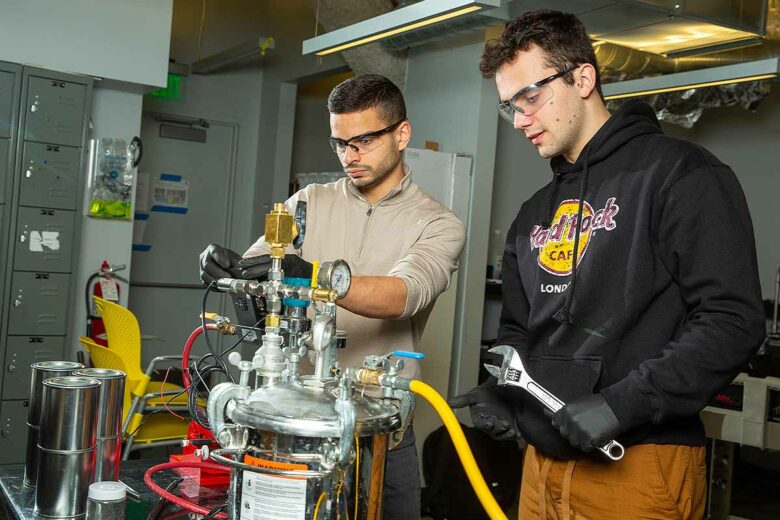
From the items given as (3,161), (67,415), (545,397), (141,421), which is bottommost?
(141,421)

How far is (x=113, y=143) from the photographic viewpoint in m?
4.73

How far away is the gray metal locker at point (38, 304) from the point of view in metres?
4.24

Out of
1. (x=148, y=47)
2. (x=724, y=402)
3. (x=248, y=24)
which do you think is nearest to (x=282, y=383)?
(x=724, y=402)

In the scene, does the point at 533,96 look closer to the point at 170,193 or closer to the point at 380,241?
the point at 380,241

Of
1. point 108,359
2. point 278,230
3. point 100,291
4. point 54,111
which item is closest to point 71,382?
point 278,230

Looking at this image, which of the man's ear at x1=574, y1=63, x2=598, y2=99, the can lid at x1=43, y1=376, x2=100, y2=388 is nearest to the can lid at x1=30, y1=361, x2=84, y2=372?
the can lid at x1=43, y1=376, x2=100, y2=388

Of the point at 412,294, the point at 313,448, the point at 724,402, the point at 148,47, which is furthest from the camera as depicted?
the point at 148,47

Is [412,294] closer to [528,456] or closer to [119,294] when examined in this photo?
[528,456]

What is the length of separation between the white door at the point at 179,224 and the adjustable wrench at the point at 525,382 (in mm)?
5188

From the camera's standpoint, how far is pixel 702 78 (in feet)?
14.4

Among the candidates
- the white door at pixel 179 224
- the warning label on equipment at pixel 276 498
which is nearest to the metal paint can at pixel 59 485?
the warning label on equipment at pixel 276 498

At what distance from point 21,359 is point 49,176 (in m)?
1.00

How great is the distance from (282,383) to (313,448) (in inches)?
5.1

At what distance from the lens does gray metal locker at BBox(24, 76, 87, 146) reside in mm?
4219
